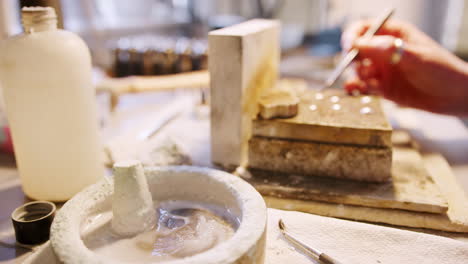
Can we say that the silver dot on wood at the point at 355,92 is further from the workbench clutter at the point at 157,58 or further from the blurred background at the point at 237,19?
the blurred background at the point at 237,19

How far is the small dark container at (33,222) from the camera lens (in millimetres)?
641

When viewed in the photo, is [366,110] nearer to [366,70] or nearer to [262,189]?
[262,189]

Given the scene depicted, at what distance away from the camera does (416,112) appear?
1355 millimetres

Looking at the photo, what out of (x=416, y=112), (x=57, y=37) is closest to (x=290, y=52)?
(x=416, y=112)

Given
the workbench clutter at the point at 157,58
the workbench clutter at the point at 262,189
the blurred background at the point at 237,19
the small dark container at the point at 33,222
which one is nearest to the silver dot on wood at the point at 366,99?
the workbench clutter at the point at 262,189

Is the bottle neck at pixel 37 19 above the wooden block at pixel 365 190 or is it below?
above

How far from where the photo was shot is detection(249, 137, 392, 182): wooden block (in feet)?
2.61

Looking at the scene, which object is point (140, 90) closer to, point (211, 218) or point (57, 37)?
point (57, 37)

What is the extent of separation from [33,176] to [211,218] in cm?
39

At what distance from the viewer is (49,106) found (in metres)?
0.71

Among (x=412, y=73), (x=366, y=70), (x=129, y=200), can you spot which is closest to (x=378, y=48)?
(x=412, y=73)

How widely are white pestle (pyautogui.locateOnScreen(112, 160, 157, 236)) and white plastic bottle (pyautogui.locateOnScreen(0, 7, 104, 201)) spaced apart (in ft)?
0.76

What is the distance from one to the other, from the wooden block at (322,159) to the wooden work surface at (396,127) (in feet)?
0.48

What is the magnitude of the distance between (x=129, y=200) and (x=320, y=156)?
1.40ft
